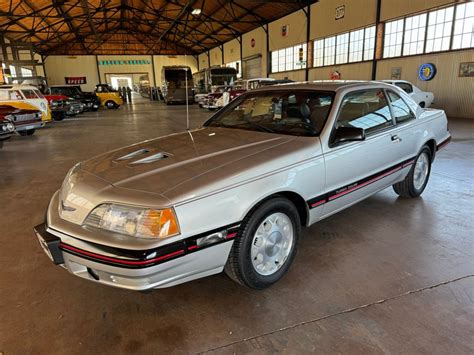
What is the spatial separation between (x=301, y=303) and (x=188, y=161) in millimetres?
1252

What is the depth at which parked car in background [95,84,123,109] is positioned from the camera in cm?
2398

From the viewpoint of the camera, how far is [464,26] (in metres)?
12.1

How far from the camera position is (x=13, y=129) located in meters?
8.40

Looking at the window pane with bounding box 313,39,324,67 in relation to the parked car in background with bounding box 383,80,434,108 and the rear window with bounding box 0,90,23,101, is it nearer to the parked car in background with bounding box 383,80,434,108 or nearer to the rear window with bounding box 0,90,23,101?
the parked car in background with bounding box 383,80,434,108

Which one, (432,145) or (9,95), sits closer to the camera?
(432,145)

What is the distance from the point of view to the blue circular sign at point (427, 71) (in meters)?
13.4

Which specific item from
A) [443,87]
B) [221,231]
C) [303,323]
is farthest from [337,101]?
[443,87]

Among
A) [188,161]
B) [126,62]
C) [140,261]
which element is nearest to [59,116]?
[188,161]

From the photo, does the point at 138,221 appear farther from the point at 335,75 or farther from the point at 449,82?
the point at 335,75

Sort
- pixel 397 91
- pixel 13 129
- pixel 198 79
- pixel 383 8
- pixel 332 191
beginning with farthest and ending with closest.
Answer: pixel 198 79 → pixel 383 8 → pixel 13 129 → pixel 397 91 → pixel 332 191

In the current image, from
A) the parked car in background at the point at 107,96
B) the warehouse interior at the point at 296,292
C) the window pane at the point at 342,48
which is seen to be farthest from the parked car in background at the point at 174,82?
the warehouse interior at the point at 296,292

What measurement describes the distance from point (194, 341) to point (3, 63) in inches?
1065

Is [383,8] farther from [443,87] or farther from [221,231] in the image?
[221,231]

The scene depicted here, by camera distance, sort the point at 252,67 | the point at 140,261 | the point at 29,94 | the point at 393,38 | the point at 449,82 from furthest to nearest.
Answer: the point at 252,67
the point at 393,38
the point at 449,82
the point at 29,94
the point at 140,261
